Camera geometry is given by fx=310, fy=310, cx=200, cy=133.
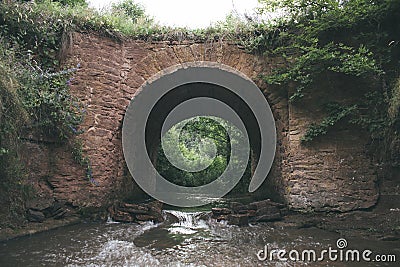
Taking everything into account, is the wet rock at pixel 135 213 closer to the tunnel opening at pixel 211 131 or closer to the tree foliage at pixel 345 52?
the tunnel opening at pixel 211 131

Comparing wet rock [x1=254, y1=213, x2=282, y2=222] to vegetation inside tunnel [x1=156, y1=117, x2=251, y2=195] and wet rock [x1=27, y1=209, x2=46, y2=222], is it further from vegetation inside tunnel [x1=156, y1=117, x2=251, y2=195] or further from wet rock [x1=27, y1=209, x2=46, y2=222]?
vegetation inside tunnel [x1=156, y1=117, x2=251, y2=195]

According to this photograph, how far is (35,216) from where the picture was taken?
5156 millimetres

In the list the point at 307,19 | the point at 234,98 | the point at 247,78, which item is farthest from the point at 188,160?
the point at 307,19

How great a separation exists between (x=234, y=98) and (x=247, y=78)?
5.33 ft

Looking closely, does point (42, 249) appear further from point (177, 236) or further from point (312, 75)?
point (312, 75)

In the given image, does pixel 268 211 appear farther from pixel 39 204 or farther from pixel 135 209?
pixel 39 204

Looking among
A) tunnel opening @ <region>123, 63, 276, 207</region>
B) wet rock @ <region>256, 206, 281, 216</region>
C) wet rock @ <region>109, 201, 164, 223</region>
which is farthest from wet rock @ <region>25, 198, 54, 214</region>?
wet rock @ <region>256, 206, 281, 216</region>

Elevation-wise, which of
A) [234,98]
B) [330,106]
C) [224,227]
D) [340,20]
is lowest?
[224,227]

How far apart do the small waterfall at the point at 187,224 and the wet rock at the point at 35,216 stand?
219 cm

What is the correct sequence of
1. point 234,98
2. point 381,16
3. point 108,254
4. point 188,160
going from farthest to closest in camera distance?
point 188,160, point 234,98, point 381,16, point 108,254

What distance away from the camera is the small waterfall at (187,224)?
563 cm

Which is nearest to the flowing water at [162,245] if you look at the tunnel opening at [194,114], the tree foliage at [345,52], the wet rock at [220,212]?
the wet rock at [220,212]

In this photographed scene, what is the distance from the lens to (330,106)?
6.13 meters

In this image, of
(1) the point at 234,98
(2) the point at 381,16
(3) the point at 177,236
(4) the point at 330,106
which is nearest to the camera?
(3) the point at 177,236
